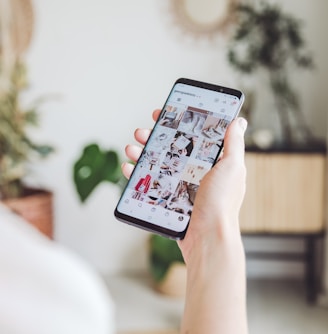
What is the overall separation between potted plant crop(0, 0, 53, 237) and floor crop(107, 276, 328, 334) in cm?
46

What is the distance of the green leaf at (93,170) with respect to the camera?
233 cm

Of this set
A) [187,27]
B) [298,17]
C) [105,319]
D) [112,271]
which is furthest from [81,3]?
[105,319]

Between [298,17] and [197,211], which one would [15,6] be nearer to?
[298,17]

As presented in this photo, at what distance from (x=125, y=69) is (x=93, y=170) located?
663 millimetres

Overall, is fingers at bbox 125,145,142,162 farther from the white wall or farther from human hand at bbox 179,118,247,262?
the white wall

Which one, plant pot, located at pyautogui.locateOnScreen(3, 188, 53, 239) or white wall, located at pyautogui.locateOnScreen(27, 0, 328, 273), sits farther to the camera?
white wall, located at pyautogui.locateOnScreen(27, 0, 328, 273)

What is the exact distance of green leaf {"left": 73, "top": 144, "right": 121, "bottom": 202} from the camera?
2334mm

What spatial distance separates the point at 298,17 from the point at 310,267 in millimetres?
1098

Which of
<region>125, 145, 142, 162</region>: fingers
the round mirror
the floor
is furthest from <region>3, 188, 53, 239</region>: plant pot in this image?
<region>125, 145, 142, 162</region>: fingers

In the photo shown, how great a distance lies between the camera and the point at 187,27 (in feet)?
9.14

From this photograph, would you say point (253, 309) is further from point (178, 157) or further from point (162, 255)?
point (178, 157)

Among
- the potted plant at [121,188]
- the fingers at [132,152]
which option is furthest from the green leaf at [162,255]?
the fingers at [132,152]

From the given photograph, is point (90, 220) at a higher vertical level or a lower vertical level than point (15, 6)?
lower

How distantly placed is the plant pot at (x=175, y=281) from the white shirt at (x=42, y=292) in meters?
2.26
